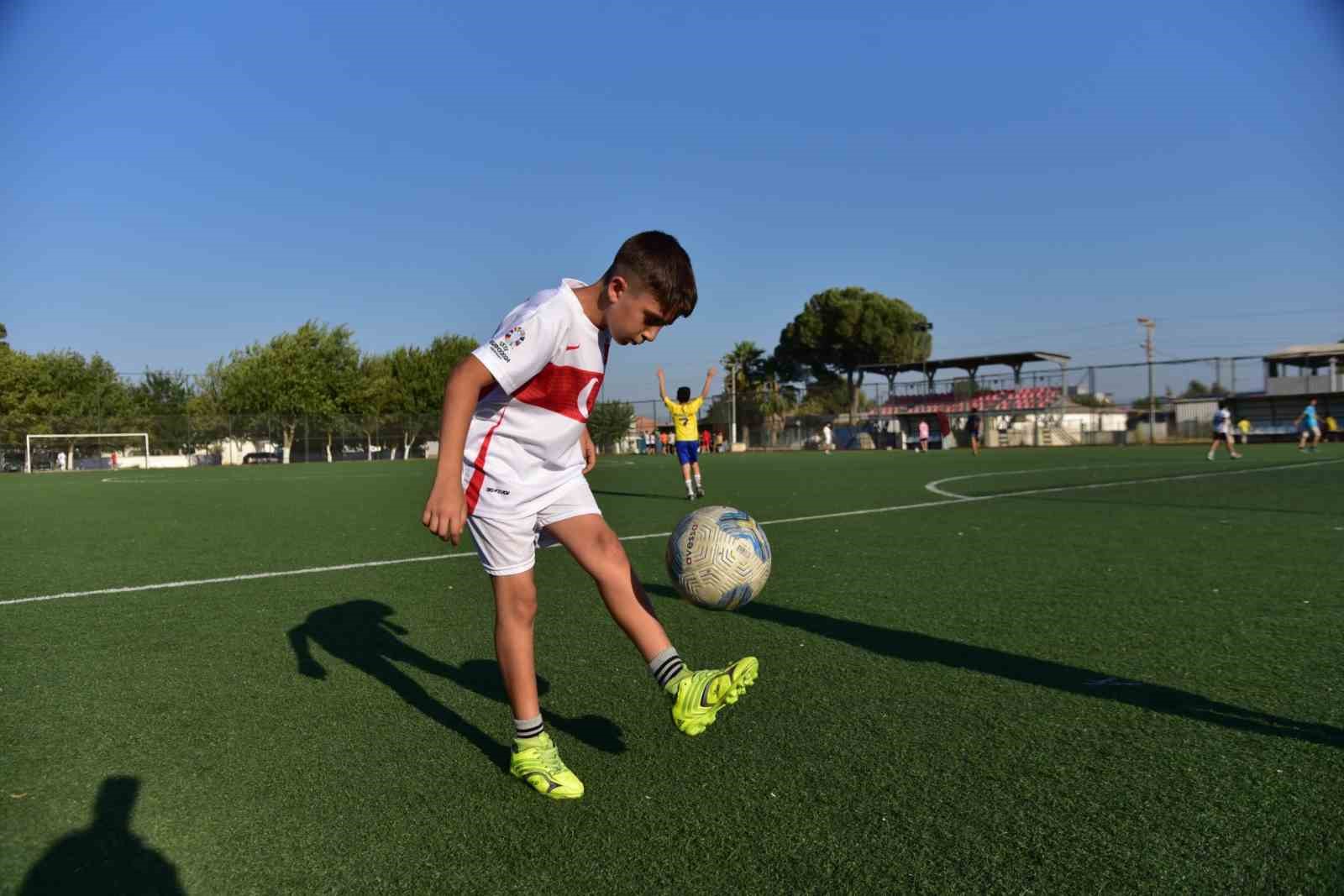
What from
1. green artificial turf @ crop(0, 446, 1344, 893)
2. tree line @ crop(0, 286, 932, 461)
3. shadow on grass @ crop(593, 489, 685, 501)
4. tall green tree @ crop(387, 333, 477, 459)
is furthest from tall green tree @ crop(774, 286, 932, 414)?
green artificial turf @ crop(0, 446, 1344, 893)

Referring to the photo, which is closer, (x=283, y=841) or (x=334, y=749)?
(x=283, y=841)

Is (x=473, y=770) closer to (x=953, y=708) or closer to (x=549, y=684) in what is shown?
(x=549, y=684)

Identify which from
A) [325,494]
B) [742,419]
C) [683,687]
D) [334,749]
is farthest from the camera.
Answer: [742,419]

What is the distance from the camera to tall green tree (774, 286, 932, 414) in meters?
79.4

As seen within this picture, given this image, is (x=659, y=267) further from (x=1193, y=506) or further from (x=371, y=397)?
(x=371, y=397)

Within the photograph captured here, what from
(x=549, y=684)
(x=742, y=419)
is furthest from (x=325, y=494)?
(x=742, y=419)

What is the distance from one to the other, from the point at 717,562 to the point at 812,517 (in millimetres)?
8079

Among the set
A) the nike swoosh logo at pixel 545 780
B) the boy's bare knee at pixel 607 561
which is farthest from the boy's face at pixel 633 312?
the nike swoosh logo at pixel 545 780

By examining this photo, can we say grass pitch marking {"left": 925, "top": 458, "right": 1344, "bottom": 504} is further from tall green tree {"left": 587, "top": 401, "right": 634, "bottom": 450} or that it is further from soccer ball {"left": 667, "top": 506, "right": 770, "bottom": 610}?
tall green tree {"left": 587, "top": 401, "right": 634, "bottom": 450}

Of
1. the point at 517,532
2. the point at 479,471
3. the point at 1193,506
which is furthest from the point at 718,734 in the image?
the point at 1193,506

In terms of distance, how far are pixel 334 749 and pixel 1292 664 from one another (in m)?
4.00

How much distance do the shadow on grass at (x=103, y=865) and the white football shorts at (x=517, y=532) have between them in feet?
4.18

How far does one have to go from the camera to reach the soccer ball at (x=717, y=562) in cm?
395

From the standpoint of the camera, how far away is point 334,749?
11.1 ft
